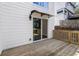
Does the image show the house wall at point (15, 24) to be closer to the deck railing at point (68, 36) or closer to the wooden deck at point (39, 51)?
the wooden deck at point (39, 51)

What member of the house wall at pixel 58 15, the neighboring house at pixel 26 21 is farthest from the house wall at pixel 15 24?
the house wall at pixel 58 15

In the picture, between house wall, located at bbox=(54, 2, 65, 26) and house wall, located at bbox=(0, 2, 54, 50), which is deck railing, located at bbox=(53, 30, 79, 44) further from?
house wall, located at bbox=(0, 2, 54, 50)

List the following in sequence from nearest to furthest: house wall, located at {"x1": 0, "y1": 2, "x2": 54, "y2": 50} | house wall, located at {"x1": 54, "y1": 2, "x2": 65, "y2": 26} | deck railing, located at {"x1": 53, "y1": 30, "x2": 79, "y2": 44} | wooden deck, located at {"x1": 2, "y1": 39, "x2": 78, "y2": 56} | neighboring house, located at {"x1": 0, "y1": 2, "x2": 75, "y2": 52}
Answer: wooden deck, located at {"x1": 2, "y1": 39, "x2": 78, "y2": 56} → house wall, located at {"x1": 0, "y1": 2, "x2": 54, "y2": 50} → neighboring house, located at {"x1": 0, "y1": 2, "x2": 75, "y2": 52} → deck railing, located at {"x1": 53, "y1": 30, "x2": 79, "y2": 44} → house wall, located at {"x1": 54, "y1": 2, "x2": 65, "y2": 26}

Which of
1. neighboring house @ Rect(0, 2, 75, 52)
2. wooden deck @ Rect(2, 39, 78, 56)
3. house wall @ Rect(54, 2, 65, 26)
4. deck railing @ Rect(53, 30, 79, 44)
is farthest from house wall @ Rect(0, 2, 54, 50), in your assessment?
house wall @ Rect(54, 2, 65, 26)

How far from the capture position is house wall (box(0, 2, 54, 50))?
5.58 m

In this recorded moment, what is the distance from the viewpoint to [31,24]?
7.59 m

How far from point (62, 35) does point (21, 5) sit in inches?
137

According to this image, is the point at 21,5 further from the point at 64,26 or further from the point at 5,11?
the point at 64,26

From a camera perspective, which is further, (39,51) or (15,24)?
(15,24)

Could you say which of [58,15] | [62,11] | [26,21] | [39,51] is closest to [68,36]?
[58,15]

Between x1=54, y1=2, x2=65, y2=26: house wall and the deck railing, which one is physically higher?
x1=54, y1=2, x2=65, y2=26: house wall

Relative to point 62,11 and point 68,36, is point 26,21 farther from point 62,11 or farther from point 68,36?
point 62,11

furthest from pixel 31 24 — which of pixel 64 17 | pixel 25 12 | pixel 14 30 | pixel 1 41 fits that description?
pixel 64 17

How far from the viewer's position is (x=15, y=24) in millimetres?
6297
